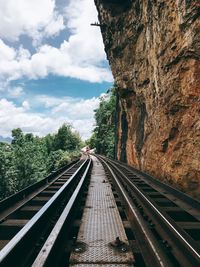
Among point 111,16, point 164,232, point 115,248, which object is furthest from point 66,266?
point 111,16

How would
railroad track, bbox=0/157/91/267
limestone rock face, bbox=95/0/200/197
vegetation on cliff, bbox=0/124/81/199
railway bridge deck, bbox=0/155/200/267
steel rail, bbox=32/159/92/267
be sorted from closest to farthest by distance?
steel rail, bbox=32/159/92/267 → railroad track, bbox=0/157/91/267 → railway bridge deck, bbox=0/155/200/267 → limestone rock face, bbox=95/0/200/197 → vegetation on cliff, bbox=0/124/81/199

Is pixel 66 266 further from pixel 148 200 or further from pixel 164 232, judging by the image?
pixel 148 200

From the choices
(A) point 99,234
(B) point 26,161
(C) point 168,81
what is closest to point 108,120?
(B) point 26,161

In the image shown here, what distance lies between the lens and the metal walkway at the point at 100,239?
3422 mm

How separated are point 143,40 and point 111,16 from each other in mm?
5819

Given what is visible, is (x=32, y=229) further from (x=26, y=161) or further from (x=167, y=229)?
(x=26, y=161)

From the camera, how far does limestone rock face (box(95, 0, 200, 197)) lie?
793 cm

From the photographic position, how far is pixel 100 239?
4207 millimetres

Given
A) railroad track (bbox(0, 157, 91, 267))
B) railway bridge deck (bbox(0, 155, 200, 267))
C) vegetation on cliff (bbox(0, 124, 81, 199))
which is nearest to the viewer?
railroad track (bbox(0, 157, 91, 267))

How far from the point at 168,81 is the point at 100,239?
736 cm

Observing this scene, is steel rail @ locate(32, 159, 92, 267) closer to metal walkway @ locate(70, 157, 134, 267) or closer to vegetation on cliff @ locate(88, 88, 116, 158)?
metal walkway @ locate(70, 157, 134, 267)

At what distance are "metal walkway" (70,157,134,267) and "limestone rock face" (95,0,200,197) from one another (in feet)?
10.4

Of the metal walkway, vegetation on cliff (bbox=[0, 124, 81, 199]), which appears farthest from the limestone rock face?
vegetation on cliff (bbox=[0, 124, 81, 199])

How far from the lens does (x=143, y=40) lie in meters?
15.5
